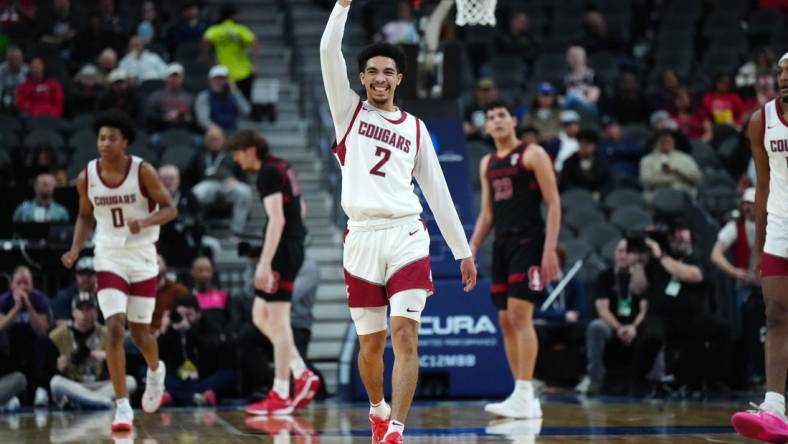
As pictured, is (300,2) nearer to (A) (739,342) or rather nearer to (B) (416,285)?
(A) (739,342)

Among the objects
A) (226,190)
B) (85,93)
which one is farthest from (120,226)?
(85,93)

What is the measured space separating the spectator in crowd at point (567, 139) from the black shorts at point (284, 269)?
677cm

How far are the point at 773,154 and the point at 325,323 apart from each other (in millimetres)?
7304

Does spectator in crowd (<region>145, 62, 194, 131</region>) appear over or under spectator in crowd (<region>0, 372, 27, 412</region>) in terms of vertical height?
over

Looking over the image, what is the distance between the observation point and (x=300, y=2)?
20.7 m

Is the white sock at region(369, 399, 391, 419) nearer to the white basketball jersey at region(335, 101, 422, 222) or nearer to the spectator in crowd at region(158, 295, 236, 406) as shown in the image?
the white basketball jersey at region(335, 101, 422, 222)

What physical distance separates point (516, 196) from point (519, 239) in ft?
1.11

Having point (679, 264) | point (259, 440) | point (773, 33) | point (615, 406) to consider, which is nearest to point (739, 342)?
point (679, 264)

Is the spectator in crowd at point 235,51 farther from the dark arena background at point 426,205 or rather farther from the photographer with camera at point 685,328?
the photographer with camera at point 685,328

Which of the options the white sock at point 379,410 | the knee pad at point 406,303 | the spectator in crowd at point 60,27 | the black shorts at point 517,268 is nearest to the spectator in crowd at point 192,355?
the black shorts at point 517,268

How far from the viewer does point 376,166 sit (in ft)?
23.9

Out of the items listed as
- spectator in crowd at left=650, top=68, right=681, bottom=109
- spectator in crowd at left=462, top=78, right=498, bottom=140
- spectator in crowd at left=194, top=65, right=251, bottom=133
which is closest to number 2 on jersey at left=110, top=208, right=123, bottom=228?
spectator in crowd at left=194, top=65, right=251, bottom=133

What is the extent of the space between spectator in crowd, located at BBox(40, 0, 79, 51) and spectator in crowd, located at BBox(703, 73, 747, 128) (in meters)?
9.08

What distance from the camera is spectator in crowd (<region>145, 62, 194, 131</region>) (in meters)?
16.8
